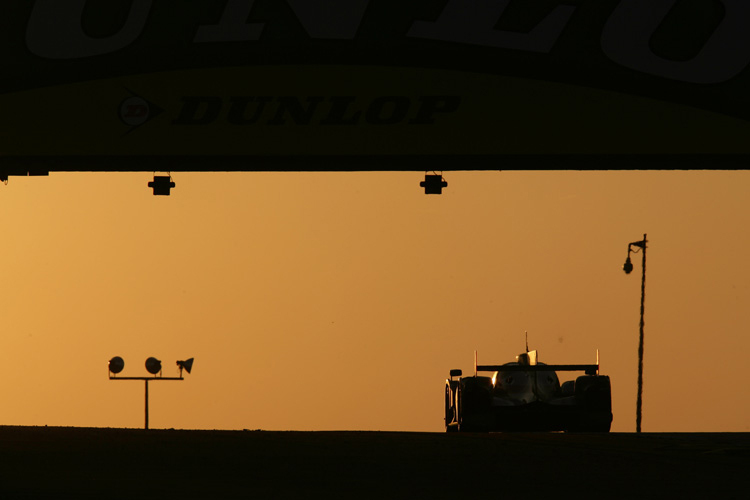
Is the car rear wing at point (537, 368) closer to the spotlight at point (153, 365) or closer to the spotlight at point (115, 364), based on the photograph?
the spotlight at point (115, 364)

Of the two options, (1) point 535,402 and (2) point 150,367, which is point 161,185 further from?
(2) point 150,367

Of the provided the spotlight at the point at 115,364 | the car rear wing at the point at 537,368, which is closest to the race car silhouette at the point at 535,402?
the car rear wing at the point at 537,368

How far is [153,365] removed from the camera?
50688 mm

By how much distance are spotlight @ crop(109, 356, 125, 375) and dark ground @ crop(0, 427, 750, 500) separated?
96.3ft

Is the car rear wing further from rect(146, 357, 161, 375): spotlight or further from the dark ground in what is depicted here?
rect(146, 357, 161, 375): spotlight

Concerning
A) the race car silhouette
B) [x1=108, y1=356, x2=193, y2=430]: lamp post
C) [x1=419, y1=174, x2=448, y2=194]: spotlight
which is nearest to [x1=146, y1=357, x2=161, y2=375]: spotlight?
[x1=108, y1=356, x2=193, y2=430]: lamp post
